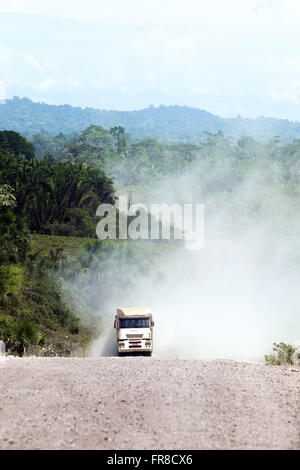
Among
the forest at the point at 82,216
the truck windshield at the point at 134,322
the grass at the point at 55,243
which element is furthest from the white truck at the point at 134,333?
the grass at the point at 55,243

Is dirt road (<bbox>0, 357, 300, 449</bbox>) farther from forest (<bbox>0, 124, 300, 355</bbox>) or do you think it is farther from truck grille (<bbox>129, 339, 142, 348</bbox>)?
forest (<bbox>0, 124, 300, 355</bbox>)

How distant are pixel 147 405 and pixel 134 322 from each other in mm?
9804

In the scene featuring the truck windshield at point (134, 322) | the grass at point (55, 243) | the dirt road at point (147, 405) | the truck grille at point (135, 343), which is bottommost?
the dirt road at point (147, 405)

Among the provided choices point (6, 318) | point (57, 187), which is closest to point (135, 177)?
point (57, 187)

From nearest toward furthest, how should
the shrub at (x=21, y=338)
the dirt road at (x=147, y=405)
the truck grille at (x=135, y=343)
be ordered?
the dirt road at (x=147, y=405) < the shrub at (x=21, y=338) < the truck grille at (x=135, y=343)

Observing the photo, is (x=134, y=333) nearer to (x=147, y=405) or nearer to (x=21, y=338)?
(x=21, y=338)

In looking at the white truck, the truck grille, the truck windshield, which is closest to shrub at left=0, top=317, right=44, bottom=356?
the white truck

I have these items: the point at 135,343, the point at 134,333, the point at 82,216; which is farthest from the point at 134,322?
the point at 82,216

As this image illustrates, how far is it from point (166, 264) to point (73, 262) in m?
11.7

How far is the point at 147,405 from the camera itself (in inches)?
437

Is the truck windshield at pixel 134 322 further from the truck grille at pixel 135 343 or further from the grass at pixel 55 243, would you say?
the grass at pixel 55 243

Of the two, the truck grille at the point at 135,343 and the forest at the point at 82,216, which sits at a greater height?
the forest at the point at 82,216

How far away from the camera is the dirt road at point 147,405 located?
9.46 meters

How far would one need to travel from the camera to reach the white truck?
20562mm
